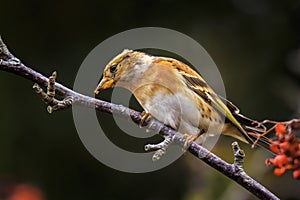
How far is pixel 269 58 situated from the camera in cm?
666

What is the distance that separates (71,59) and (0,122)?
3.14ft

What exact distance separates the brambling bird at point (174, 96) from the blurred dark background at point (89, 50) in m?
2.52

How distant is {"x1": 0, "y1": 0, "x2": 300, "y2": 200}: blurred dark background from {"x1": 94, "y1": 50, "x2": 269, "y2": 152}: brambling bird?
2.52m

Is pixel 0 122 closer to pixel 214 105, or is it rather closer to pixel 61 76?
pixel 61 76

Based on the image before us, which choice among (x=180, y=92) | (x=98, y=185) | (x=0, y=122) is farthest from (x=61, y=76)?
(x=180, y=92)

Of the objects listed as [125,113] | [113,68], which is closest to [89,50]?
[113,68]

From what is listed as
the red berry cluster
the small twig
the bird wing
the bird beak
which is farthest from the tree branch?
the bird wing

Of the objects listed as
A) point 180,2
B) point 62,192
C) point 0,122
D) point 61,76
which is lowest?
point 62,192

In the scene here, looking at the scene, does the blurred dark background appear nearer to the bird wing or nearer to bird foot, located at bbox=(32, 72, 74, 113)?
the bird wing

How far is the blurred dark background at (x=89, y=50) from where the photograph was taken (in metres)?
6.46

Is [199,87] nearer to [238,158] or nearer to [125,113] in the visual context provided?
[125,113]

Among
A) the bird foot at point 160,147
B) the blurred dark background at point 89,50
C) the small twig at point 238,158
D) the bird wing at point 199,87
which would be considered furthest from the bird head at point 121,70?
the blurred dark background at point 89,50

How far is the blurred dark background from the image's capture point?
646cm

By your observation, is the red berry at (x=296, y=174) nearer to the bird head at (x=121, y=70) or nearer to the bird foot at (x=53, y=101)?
the bird foot at (x=53, y=101)
